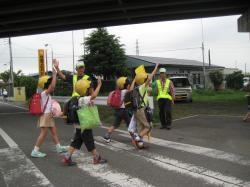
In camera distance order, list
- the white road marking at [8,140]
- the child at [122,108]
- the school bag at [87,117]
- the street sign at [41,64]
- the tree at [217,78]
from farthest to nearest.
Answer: the tree at [217,78] < the street sign at [41,64] < the white road marking at [8,140] < the child at [122,108] < the school bag at [87,117]

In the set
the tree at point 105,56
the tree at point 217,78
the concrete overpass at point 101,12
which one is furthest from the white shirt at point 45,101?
the tree at point 217,78

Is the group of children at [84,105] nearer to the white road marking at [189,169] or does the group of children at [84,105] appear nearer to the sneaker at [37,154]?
the sneaker at [37,154]

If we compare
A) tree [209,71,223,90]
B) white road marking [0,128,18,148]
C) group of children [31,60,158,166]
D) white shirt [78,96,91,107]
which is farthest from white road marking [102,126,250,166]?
tree [209,71,223,90]

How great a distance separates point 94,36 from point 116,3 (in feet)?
51.6

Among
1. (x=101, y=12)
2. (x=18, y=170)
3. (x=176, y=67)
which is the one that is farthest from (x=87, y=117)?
(x=176, y=67)

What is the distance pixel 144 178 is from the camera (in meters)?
5.80

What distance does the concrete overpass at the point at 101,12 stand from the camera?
19.7 meters

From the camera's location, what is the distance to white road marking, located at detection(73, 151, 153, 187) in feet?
18.2

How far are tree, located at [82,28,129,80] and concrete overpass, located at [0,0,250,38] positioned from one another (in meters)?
8.86

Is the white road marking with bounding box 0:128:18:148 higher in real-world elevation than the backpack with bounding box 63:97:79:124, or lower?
lower

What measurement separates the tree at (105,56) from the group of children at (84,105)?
2609 cm

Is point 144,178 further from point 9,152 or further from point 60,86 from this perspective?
point 60,86

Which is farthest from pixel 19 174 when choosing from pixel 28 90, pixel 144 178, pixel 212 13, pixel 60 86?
pixel 28 90

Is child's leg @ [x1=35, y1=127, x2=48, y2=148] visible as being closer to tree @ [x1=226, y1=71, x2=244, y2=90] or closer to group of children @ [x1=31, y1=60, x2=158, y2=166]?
group of children @ [x1=31, y1=60, x2=158, y2=166]
